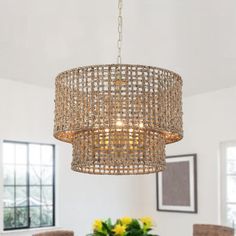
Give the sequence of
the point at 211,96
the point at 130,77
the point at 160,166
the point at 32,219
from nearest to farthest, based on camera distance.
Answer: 1. the point at 130,77
2. the point at 160,166
3. the point at 32,219
4. the point at 211,96

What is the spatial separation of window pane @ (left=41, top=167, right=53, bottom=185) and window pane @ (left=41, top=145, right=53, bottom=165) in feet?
0.24

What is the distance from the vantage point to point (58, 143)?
5.45 meters

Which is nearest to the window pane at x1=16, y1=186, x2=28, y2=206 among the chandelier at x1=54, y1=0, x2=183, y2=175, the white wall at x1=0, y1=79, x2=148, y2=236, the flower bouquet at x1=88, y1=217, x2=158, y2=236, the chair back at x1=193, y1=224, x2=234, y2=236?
the white wall at x1=0, y1=79, x2=148, y2=236

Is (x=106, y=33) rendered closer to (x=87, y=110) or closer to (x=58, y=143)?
(x=87, y=110)

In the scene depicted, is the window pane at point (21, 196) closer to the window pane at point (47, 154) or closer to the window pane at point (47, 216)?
the window pane at point (47, 216)

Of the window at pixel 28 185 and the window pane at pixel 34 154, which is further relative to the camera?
the window pane at pixel 34 154

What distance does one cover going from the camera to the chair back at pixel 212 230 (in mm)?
3770

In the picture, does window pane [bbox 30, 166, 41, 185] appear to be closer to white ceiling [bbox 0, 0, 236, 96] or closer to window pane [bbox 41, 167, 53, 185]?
window pane [bbox 41, 167, 53, 185]

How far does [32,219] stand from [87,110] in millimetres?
3303

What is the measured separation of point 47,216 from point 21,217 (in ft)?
1.17

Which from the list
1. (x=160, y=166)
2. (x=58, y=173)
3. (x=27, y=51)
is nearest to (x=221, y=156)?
(x=58, y=173)

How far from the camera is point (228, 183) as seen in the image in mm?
5223

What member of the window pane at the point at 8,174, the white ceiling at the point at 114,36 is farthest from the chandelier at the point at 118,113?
the window pane at the point at 8,174

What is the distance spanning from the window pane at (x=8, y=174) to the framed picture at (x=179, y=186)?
1.98 m
